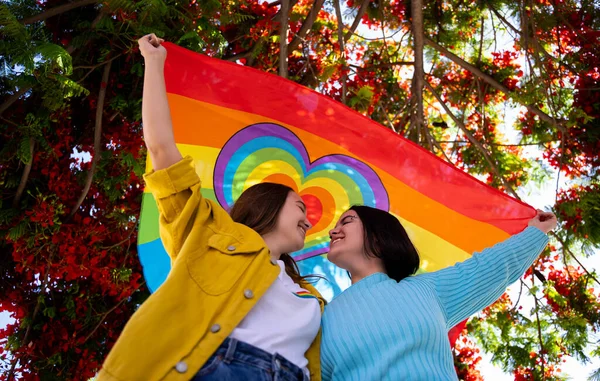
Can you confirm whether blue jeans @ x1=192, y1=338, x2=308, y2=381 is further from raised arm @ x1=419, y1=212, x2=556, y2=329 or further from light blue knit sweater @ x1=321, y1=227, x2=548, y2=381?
raised arm @ x1=419, y1=212, x2=556, y2=329

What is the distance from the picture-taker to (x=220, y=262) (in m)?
2.24

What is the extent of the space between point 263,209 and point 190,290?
57cm

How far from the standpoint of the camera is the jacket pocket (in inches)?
85.3

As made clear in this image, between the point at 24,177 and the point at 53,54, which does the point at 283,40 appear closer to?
the point at 53,54

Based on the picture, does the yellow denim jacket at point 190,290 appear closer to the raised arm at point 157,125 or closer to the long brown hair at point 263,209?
the raised arm at point 157,125

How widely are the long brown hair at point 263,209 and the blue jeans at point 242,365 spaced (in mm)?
578

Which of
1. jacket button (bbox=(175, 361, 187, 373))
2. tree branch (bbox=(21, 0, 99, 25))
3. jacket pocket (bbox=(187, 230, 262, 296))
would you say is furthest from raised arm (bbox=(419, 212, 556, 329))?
tree branch (bbox=(21, 0, 99, 25))

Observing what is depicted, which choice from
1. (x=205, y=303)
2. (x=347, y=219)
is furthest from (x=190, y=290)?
(x=347, y=219)

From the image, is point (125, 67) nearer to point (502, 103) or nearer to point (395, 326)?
point (395, 326)

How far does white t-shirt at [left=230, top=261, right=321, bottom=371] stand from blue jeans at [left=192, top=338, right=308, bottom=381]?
27 millimetres

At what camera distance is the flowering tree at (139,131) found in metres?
4.07

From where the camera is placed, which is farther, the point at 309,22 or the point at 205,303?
the point at 309,22

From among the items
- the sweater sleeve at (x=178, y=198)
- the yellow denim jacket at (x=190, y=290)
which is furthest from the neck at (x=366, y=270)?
the sweater sleeve at (x=178, y=198)

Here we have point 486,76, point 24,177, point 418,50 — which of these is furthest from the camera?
point 486,76
